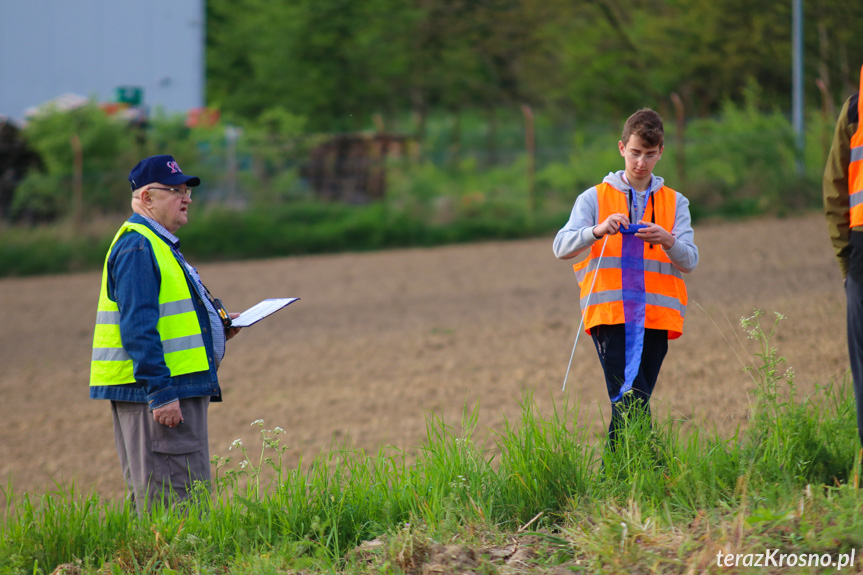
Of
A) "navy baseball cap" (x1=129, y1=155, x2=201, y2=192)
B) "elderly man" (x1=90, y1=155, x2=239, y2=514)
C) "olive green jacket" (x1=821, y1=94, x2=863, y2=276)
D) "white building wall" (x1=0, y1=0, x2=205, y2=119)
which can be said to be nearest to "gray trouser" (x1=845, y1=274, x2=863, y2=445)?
"olive green jacket" (x1=821, y1=94, x2=863, y2=276)

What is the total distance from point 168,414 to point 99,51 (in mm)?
25386

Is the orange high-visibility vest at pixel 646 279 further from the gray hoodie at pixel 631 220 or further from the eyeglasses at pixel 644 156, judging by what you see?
the eyeglasses at pixel 644 156

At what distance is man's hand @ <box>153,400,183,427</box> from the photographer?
11.7 feet

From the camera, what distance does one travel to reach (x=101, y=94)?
26.1 m

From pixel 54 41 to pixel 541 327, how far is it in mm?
22027

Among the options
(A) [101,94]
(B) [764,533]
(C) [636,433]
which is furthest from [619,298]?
(A) [101,94]

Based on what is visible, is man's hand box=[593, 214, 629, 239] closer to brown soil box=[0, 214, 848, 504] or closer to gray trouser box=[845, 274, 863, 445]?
brown soil box=[0, 214, 848, 504]

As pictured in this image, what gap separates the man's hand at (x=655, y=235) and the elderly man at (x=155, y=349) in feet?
6.06

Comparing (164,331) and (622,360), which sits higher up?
(164,331)

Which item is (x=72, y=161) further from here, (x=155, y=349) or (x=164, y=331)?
(x=155, y=349)

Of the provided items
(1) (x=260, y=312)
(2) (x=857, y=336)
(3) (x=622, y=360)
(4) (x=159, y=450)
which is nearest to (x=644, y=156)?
(3) (x=622, y=360)

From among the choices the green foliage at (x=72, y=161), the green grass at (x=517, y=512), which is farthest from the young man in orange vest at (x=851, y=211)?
the green foliage at (x=72, y=161)

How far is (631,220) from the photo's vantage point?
11.9 ft

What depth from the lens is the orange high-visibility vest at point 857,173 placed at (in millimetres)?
3197
